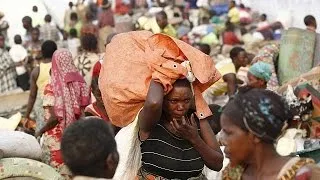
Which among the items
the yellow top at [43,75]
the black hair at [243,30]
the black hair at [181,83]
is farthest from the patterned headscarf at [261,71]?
the black hair at [243,30]

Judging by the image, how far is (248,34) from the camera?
56.9ft

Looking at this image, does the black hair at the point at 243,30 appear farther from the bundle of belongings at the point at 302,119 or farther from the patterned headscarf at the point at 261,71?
the bundle of belongings at the point at 302,119

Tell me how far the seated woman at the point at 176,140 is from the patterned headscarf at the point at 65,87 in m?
2.12

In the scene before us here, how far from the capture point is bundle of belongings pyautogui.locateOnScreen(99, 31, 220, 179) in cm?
427

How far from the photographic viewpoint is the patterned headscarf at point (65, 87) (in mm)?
6422

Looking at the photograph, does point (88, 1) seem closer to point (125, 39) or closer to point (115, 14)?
point (115, 14)

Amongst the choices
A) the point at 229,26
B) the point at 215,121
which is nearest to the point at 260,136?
the point at 215,121

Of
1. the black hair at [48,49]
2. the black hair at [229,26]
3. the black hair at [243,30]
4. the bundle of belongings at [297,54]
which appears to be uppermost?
the black hair at [48,49]

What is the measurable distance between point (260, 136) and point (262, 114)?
114mm

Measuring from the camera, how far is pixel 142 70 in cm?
437

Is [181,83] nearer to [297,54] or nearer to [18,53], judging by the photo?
[297,54]

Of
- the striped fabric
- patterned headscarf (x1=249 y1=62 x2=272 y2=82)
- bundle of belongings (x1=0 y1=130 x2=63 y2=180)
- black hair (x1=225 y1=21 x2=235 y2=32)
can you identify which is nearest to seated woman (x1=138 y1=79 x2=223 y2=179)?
the striped fabric

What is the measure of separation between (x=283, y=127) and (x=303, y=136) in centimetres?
339

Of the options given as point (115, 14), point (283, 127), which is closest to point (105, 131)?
point (283, 127)
